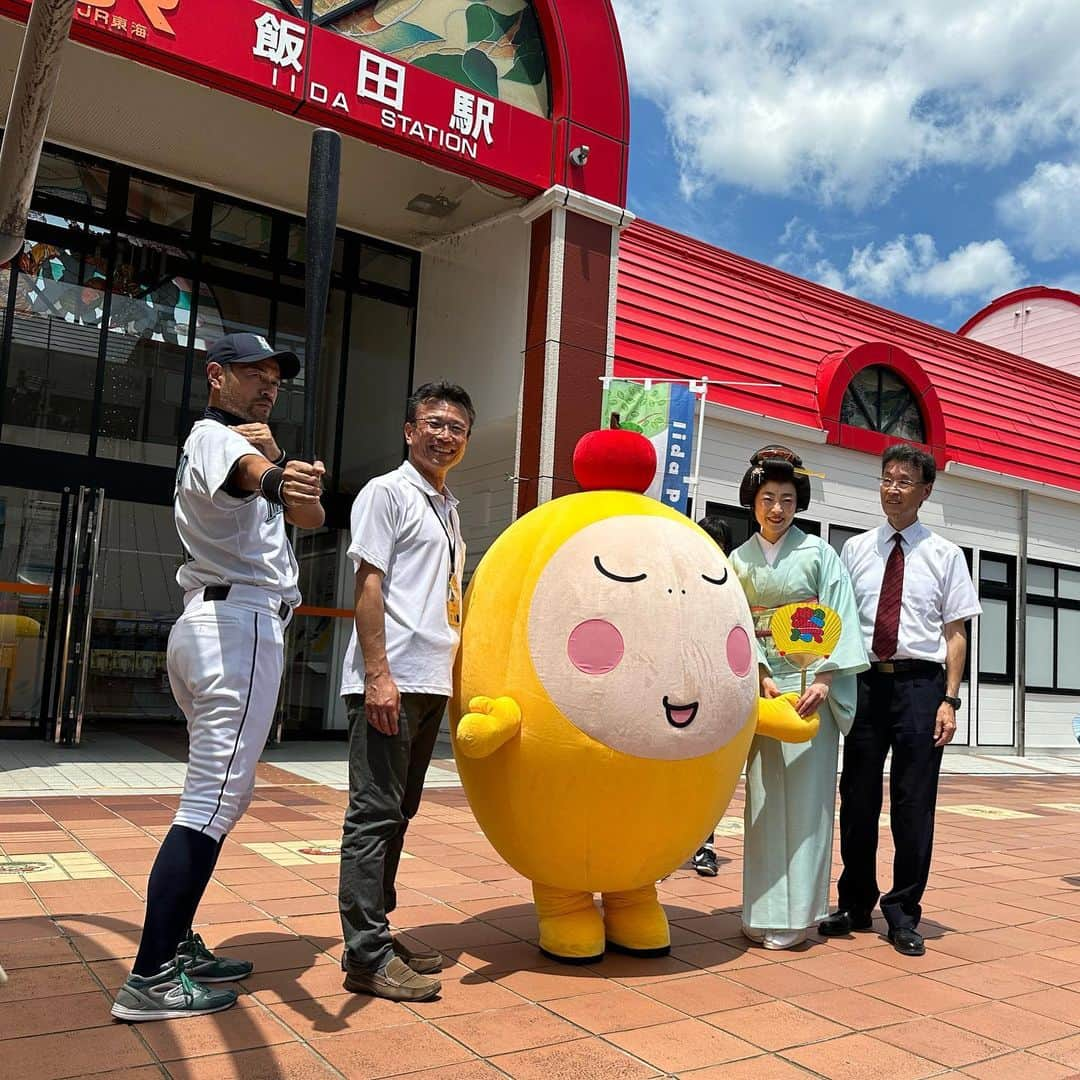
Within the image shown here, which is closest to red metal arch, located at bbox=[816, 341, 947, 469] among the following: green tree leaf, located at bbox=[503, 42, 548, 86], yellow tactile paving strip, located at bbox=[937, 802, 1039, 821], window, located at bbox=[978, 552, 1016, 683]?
window, located at bbox=[978, 552, 1016, 683]

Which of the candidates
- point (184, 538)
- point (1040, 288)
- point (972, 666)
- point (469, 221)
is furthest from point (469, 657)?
point (1040, 288)

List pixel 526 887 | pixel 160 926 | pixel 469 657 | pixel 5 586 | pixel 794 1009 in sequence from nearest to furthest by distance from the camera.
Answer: pixel 160 926, pixel 794 1009, pixel 469 657, pixel 526 887, pixel 5 586

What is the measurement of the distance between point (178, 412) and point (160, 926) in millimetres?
8609

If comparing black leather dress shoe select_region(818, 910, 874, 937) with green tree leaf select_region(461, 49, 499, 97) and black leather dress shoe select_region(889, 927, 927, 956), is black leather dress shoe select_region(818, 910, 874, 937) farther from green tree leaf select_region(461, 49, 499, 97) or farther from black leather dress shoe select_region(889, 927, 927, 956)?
green tree leaf select_region(461, 49, 499, 97)

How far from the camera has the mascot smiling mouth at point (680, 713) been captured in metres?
3.49

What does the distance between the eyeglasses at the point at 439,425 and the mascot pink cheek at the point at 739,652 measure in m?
1.19

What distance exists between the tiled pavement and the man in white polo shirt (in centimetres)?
19

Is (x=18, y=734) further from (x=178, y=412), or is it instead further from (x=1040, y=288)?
(x=1040, y=288)

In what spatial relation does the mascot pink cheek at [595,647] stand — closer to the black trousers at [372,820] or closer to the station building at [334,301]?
the black trousers at [372,820]

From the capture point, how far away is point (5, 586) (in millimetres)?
9617

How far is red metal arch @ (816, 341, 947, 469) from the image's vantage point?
13234mm

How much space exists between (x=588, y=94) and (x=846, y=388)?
210 inches

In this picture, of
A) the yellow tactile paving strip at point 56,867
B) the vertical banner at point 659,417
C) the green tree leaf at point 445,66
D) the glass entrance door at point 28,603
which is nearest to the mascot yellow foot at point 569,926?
the yellow tactile paving strip at point 56,867

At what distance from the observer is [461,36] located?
9695mm
